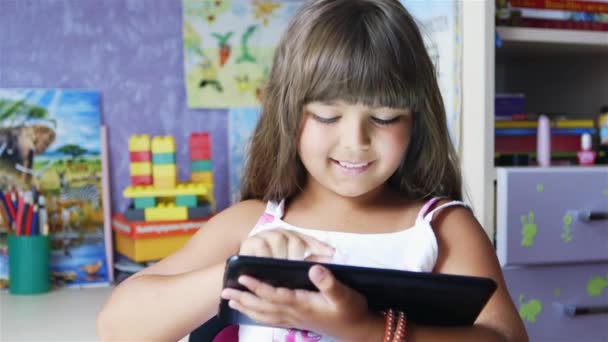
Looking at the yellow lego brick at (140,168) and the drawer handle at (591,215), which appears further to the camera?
the yellow lego brick at (140,168)

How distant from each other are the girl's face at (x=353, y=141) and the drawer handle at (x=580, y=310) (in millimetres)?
530

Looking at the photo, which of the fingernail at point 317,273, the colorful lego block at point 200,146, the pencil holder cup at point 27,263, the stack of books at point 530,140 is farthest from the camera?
the colorful lego block at point 200,146

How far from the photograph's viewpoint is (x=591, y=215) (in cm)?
93

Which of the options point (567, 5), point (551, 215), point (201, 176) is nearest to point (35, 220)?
point (201, 176)

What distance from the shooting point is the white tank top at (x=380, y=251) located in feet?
2.00

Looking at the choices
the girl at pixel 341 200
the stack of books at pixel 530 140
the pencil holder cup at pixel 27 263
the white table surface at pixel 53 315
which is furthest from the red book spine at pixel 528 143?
the pencil holder cup at pixel 27 263

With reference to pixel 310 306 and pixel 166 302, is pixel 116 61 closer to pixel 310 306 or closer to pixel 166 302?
pixel 166 302

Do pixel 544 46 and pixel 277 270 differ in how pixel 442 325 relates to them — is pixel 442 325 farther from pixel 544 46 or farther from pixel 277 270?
pixel 544 46

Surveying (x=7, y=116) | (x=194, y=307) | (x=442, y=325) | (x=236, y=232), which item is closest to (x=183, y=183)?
(x=7, y=116)

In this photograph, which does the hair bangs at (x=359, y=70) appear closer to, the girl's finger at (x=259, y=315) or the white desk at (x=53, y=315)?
the girl's finger at (x=259, y=315)

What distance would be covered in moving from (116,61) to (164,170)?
9.6 inches

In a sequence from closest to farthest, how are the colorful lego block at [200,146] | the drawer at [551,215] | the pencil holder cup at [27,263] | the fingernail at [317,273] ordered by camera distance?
the fingernail at [317,273]
the drawer at [551,215]
the pencil holder cup at [27,263]
the colorful lego block at [200,146]

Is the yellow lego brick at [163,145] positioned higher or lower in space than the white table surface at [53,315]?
higher

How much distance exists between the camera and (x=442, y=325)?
1.71ft
